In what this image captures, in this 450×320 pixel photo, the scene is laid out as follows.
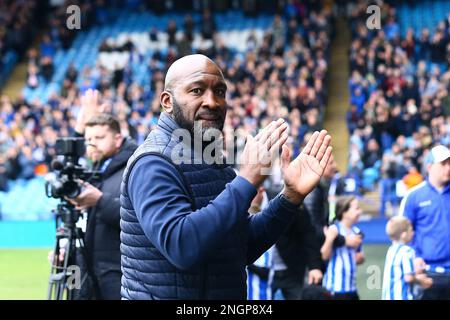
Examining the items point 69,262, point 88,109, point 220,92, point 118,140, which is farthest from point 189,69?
point 88,109

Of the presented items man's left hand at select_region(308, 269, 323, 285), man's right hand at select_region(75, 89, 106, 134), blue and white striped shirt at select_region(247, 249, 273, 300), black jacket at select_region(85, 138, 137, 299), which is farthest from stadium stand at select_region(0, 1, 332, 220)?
black jacket at select_region(85, 138, 137, 299)

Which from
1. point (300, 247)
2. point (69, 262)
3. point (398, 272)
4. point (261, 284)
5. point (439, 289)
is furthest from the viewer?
point (261, 284)

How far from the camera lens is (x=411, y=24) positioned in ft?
85.4

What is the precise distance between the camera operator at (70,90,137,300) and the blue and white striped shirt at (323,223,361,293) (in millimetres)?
2276

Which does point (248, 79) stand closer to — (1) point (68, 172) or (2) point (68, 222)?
(2) point (68, 222)

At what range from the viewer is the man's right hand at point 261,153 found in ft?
10.5

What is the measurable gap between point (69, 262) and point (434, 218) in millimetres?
3351

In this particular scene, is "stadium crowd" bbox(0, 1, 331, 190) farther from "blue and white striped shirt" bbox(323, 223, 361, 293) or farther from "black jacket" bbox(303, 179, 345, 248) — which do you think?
"blue and white striped shirt" bbox(323, 223, 361, 293)

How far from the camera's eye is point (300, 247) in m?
7.54

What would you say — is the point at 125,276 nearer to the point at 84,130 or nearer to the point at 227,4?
the point at 84,130

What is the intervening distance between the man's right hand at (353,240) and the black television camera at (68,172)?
2491mm

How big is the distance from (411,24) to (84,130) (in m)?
21.0

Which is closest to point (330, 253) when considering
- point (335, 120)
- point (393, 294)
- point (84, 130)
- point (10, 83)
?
point (393, 294)
